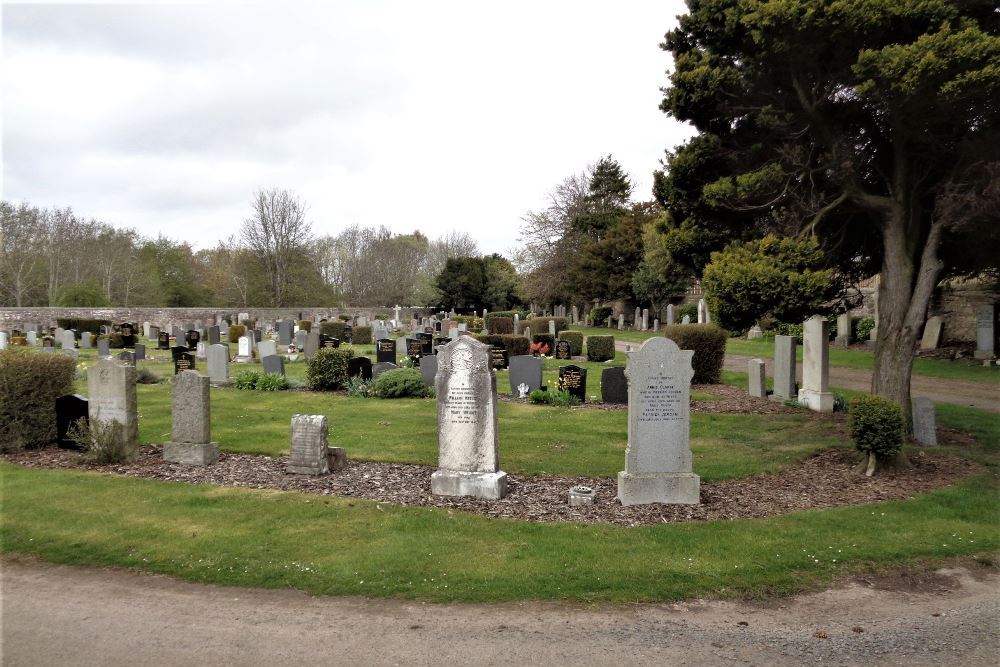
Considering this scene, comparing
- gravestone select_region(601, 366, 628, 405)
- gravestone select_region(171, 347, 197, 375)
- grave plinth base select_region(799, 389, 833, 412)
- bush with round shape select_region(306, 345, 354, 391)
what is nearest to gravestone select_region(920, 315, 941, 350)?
grave plinth base select_region(799, 389, 833, 412)

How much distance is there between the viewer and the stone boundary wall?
38.5m

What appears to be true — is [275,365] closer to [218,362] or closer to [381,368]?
[218,362]

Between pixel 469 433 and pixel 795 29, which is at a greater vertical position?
pixel 795 29

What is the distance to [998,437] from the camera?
1181 centimetres

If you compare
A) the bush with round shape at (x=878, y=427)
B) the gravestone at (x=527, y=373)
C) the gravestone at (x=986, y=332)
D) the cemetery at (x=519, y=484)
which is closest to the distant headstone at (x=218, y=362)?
the cemetery at (x=519, y=484)

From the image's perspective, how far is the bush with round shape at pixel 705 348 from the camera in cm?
1845

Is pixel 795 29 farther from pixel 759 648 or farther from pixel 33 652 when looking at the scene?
pixel 33 652

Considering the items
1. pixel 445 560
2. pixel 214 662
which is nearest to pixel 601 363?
pixel 445 560

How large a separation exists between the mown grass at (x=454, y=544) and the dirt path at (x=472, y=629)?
0.27m

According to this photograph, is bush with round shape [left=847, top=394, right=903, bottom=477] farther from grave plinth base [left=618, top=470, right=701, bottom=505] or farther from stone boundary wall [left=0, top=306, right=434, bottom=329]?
stone boundary wall [left=0, top=306, right=434, bottom=329]

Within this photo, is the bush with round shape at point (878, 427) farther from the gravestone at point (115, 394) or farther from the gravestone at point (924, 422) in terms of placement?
the gravestone at point (115, 394)

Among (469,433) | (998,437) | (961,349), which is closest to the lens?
(469,433)

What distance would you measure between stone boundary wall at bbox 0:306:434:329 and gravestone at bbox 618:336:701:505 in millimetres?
41919

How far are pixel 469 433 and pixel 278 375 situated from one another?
10.7m
